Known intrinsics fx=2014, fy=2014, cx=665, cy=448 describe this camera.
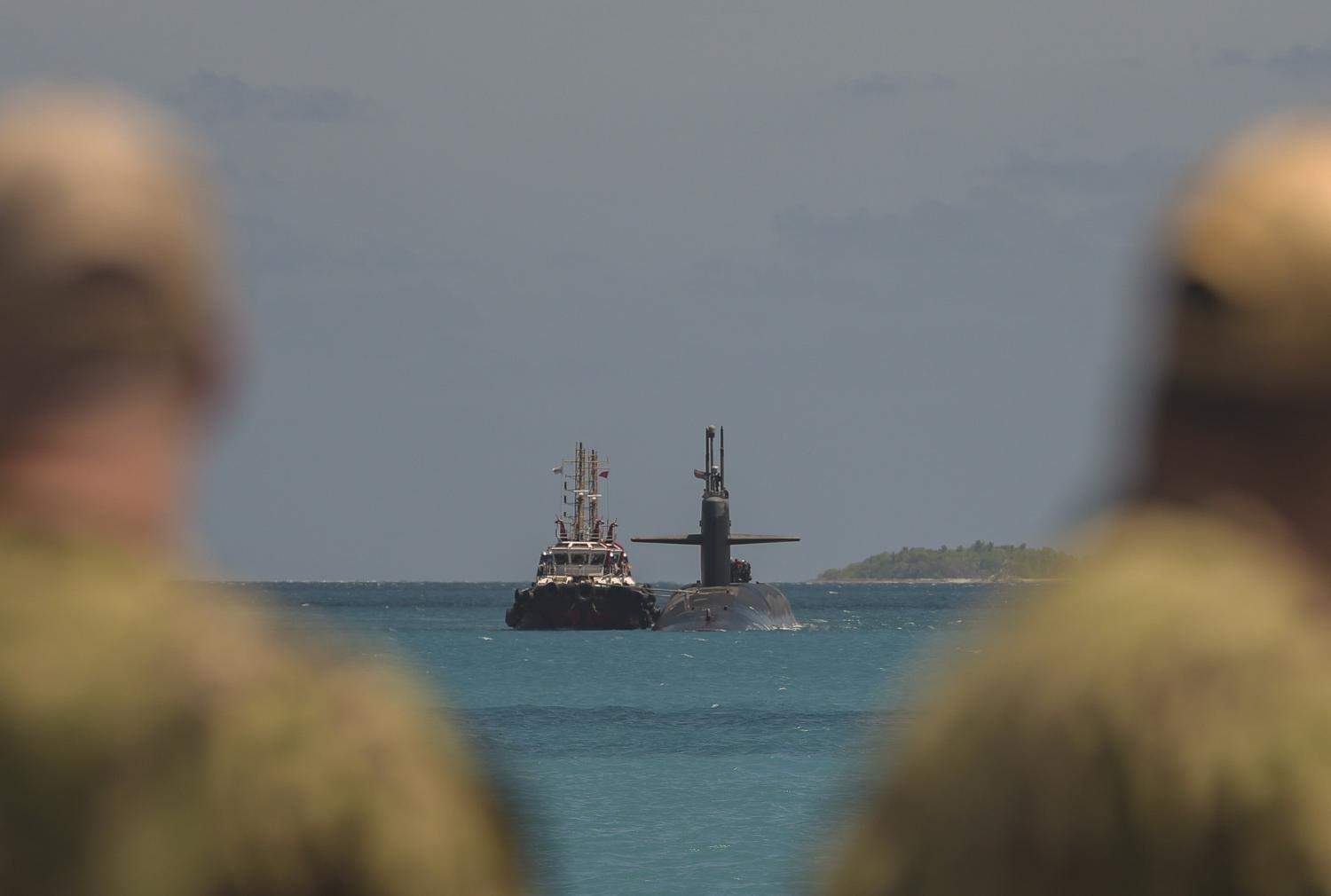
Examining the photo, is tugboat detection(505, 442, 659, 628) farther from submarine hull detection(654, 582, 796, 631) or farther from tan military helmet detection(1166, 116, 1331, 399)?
tan military helmet detection(1166, 116, 1331, 399)

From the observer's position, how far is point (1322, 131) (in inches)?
67.4

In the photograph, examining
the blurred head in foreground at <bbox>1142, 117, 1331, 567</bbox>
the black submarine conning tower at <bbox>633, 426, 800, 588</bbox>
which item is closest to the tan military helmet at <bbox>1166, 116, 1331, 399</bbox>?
the blurred head in foreground at <bbox>1142, 117, 1331, 567</bbox>

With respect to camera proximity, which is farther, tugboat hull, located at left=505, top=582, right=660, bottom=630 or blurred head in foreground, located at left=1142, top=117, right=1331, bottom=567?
→ tugboat hull, located at left=505, top=582, right=660, bottom=630

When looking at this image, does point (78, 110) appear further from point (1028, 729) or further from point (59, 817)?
point (1028, 729)

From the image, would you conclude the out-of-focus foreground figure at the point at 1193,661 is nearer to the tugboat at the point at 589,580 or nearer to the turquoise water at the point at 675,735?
the turquoise water at the point at 675,735

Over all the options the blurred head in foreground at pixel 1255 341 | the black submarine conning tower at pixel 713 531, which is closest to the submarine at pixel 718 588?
the black submarine conning tower at pixel 713 531

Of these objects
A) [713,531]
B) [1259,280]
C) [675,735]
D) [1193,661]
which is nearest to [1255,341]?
[1259,280]

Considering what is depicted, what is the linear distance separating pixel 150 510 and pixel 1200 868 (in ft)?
2.93

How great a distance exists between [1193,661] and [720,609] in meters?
106

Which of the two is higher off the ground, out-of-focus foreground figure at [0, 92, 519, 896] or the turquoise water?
out-of-focus foreground figure at [0, 92, 519, 896]

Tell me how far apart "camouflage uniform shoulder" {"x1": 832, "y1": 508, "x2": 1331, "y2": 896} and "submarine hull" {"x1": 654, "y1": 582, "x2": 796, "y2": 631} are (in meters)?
103

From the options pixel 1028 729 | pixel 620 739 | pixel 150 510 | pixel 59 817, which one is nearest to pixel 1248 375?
pixel 1028 729

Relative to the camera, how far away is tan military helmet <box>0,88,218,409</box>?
5.27ft

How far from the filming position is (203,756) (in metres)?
1.64
